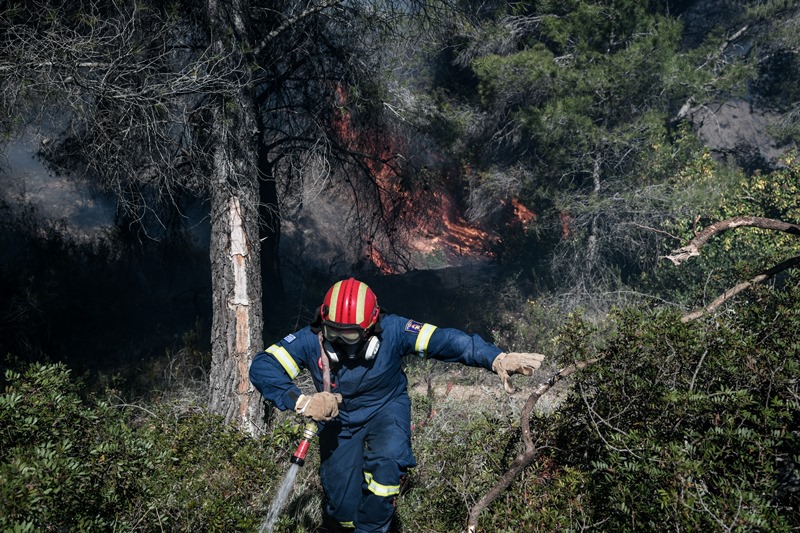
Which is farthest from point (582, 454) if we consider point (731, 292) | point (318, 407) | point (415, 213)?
point (415, 213)

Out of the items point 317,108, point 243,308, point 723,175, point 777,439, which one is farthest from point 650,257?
point 777,439

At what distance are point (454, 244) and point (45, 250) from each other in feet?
41.9

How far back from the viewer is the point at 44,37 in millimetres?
5902

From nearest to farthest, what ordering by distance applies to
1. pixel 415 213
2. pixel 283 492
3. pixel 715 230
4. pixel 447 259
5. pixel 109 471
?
pixel 109 471, pixel 283 492, pixel 715 230, pixel 415 213, pixel 447 259

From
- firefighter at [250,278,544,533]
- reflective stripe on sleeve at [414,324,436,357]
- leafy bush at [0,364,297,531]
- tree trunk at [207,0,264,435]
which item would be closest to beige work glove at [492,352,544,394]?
firefighter at [250,278,544,533]

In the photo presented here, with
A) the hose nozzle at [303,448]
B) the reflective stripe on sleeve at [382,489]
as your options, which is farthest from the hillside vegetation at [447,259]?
the reflective stripe on sleeve at [382,489]

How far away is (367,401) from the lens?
418 cm

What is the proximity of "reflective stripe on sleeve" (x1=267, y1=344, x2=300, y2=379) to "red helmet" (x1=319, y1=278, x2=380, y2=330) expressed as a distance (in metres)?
0.34

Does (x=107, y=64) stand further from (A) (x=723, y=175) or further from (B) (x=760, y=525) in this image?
(A) (x=723, y=175)

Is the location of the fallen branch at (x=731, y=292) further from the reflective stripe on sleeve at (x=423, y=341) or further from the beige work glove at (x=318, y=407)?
the beige work glove at (x=318, y=407)

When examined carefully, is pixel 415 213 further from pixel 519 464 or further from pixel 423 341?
pixel 519 464

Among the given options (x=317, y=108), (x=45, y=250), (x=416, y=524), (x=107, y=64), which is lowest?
(x=416, y=524)

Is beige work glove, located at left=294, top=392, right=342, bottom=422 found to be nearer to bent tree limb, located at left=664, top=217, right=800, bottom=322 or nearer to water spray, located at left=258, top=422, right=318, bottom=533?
water spray, located at left=258, top=422, right=318, bottom=533

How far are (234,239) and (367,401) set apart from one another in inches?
111
